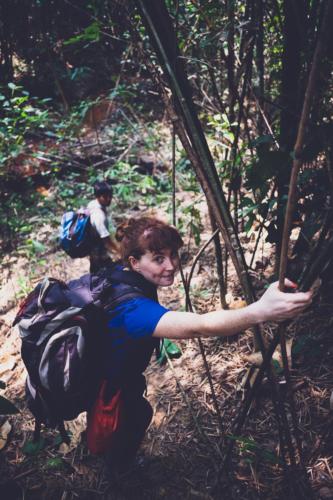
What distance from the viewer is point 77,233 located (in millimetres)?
3254

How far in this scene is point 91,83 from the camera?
7484 mm

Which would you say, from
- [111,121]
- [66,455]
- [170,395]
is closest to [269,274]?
[170,395]

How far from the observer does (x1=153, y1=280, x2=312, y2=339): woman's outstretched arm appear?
864 mm

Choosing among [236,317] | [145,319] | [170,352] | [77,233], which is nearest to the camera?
[236,317]

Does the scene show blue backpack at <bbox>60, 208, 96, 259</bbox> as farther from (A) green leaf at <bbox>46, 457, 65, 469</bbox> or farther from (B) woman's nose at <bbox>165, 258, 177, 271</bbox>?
(B) woman's nose at <bbox>165, 258, 177, 271</bbox>

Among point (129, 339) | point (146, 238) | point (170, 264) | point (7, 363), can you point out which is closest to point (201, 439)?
point (129, 339)

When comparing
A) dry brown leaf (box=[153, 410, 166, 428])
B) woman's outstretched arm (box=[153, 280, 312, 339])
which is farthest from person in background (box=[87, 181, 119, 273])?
woman's outstretched arm (box=[153, 280, 312, 339])

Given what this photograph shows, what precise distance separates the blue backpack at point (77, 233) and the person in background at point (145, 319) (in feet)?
5.50

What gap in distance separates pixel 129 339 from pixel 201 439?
40.2 inches

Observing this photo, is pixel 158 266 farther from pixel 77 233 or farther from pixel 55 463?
pixel 77 233

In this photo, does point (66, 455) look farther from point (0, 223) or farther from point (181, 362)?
point (0, 223)

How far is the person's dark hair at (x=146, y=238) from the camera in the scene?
4.69 ft

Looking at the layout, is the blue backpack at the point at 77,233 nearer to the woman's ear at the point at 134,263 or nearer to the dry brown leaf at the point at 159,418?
the dry brown leaf at the point at 159,418

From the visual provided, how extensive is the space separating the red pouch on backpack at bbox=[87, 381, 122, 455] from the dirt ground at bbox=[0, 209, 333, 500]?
0.50 meters
